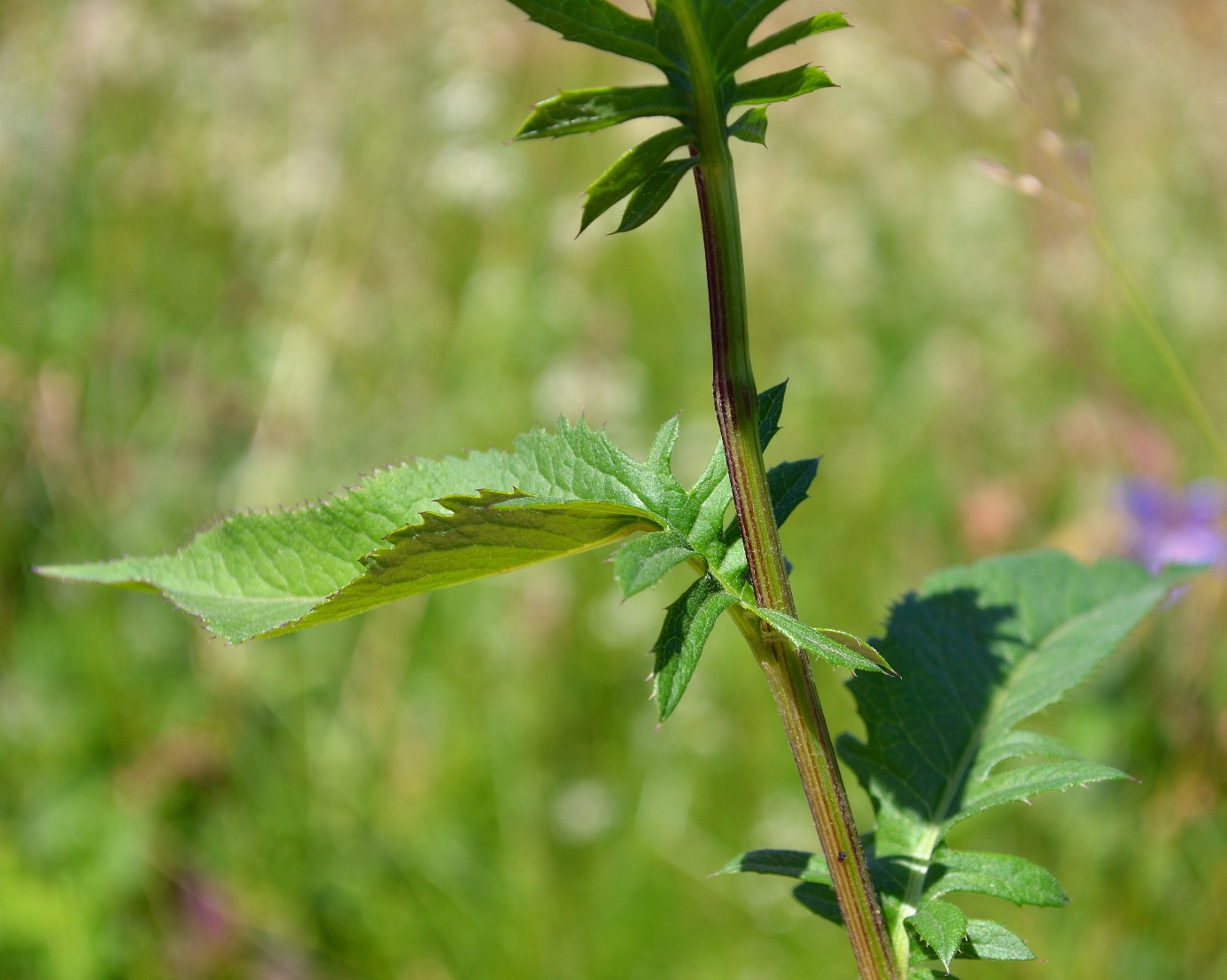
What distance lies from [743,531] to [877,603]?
8.36 ft

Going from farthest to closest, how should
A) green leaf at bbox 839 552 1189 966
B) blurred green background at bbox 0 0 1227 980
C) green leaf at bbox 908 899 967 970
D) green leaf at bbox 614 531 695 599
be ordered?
blurred green background at bbox 0 0 1227 980 → green leaf at bbox 839 552 1189 966 → green leaf at bbox 908 899 967 970 → green leaf at bbox 614 531 695 599

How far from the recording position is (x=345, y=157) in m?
3.95

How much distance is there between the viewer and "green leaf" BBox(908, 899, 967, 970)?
632 mm

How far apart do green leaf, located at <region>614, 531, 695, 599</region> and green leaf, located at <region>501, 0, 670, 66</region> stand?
0.23 m

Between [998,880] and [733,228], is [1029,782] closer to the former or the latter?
[998,880]

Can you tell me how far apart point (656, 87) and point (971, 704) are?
0.57 meters

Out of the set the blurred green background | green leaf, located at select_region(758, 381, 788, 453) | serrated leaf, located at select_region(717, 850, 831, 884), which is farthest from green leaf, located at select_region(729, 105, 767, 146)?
the blurred green background

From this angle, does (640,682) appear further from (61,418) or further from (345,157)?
(345,157)

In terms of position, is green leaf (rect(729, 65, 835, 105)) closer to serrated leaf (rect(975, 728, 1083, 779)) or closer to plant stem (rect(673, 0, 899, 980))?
plant stem (rect(673, 0, 899, 980))

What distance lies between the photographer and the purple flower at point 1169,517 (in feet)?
7.85

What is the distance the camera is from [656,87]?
1.85 feet

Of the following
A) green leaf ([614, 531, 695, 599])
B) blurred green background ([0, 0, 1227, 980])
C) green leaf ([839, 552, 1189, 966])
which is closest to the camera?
green leaf ([614, 531, 695, 599])

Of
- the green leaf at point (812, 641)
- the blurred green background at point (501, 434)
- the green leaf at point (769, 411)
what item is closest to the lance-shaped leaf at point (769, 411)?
the green leaf at point (769, 411)

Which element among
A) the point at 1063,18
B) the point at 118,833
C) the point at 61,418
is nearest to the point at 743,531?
the point at 118,833
